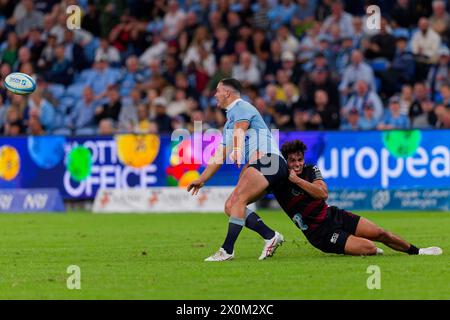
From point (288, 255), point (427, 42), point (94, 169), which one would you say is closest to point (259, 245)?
point (288, 255)

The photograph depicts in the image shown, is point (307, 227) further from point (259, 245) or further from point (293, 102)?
point (293, 102)

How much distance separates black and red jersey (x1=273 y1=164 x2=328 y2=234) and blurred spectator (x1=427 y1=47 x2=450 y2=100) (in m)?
13.0

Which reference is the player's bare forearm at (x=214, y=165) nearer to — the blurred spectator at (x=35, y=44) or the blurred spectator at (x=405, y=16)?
the blurred spectator at (x=405, y=16)

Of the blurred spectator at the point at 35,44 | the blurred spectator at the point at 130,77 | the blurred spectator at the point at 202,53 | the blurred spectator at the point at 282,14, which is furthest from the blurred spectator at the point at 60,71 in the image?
the blurred spectator at the point at 282,14

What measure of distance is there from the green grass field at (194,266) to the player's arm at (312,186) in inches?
31.3

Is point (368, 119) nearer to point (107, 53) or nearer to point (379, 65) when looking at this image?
point (379, 65)

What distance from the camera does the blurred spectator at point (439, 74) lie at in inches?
1027

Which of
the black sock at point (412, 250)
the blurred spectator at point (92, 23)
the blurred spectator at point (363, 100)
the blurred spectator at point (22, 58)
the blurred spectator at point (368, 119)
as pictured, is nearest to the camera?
the black sock at point (412, 250)

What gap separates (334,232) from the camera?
13.8 m

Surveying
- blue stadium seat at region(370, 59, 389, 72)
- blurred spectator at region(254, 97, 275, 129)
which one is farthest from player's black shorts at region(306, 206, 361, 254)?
blue stadium seat at region(370, 59, 389, 72)

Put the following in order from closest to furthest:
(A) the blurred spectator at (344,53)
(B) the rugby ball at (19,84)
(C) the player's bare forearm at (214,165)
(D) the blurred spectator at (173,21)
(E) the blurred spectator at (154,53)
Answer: (C) the player's bare forearm at (214,165) → (B) the rugby ball at (19,84) → (A) the blurred spectator at (344,53) → (E) the blurred spectator at (154,53) → (D) the blurred spectator at (173,21)

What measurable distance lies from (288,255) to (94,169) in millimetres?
11776

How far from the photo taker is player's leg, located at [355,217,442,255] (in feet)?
45.4
